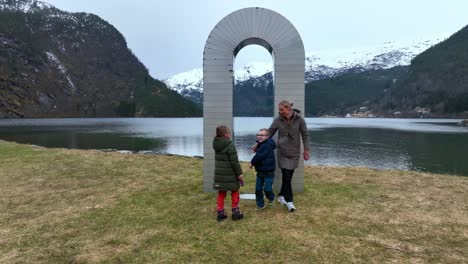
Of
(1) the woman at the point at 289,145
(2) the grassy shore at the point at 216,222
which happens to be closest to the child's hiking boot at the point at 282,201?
(1) the woman at the point at 289,145

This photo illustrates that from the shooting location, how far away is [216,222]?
8500 millimetres

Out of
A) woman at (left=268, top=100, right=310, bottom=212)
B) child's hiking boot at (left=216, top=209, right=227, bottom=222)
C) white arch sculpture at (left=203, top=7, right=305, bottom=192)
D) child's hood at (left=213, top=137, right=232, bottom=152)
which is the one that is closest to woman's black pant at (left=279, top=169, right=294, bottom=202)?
woman at (left=268, top=100, right=310, bottom=212)

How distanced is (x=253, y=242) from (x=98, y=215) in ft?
14.9

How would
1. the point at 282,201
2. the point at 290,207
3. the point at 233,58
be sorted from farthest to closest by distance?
1. the point at 233,58
2. the point at 282,201
3. the point at 290,207

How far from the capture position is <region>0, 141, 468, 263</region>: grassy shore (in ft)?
22.1

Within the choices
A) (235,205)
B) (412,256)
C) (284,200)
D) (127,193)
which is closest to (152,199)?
(127,193)

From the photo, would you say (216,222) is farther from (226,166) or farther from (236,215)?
(226,166)

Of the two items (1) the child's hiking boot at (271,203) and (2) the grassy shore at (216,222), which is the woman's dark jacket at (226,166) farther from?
(1) the child's hiking boot at (271,203)

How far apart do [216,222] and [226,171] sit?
4.15 ft

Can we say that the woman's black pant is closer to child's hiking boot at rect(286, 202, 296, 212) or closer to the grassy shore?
child's hiking boot at rect(286, 202, 296, 212)

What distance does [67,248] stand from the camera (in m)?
7.21

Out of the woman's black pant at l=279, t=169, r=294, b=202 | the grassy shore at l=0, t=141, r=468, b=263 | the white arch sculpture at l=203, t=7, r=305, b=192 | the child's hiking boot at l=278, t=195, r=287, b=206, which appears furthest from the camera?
the white arch sculpture at l=203, t=7, r=305, b=192

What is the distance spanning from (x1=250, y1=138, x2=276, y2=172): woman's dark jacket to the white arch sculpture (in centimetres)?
194

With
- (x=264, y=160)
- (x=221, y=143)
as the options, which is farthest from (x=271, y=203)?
(x=221, y=143)
